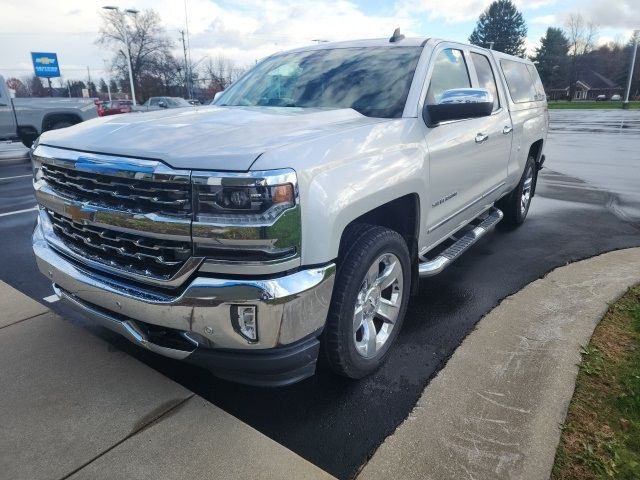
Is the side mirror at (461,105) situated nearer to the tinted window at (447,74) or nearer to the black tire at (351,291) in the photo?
the tinted window at (447,74)

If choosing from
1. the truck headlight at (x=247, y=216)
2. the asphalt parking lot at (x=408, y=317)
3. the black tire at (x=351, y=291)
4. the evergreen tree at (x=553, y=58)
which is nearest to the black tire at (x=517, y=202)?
the asphalt parking lot at (x=408, y=317)

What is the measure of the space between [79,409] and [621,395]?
2.90m

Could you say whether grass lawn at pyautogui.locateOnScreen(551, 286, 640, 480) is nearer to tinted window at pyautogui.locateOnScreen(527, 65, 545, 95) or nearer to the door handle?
the door handle

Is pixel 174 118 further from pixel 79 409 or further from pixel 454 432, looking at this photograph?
pixel 454 432

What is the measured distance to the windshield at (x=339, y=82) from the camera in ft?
10.5

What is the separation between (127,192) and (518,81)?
15.6 feet

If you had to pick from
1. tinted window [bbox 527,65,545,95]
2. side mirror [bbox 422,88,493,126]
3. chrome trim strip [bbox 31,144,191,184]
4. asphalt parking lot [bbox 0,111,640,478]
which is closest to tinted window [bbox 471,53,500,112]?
side mirror [bbox 422,88,493,126]

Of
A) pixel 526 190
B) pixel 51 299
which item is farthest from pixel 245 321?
pixel 526 190

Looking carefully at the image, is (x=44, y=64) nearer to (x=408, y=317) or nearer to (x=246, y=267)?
(x=408, y=317)

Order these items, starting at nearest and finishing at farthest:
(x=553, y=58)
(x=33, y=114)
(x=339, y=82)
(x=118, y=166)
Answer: (x=118, y=166) < (x=339, y=82) < (x=33, y=114) < (x=553, y=58)

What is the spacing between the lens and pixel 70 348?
3113mm

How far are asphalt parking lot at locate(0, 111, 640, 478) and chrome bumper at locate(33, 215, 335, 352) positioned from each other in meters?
0.59

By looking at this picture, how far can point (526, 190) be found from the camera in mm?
6188

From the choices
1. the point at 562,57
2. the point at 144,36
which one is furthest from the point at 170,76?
the point at 562,57
